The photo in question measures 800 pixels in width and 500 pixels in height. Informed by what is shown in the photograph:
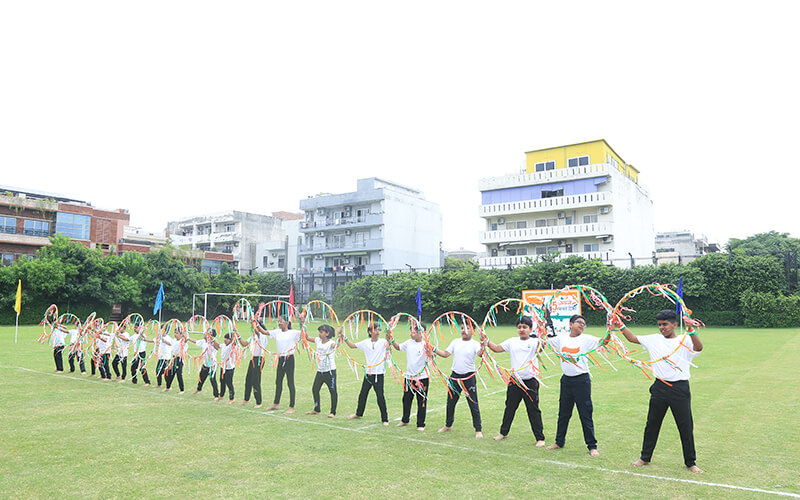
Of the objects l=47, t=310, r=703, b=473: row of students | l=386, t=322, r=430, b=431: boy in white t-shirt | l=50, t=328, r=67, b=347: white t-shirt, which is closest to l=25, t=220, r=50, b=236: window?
l=50, t=328, r=67, b=347: white t-shirt

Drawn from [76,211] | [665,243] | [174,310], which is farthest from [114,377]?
[665,243]

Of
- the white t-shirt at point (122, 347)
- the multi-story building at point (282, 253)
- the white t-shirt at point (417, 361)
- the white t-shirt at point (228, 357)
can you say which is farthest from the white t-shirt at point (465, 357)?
the multi-story building at point (282, 253)

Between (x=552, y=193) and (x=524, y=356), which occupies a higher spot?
(x=552, y=193)

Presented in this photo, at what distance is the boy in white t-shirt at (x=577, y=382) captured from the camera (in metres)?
8.35

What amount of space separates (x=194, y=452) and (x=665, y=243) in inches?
3281

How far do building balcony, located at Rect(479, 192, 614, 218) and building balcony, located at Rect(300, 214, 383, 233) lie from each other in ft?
40.7

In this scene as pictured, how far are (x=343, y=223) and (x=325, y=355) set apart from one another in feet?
167

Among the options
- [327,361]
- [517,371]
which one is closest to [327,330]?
[327,361]

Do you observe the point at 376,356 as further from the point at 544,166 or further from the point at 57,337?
the point at 544,166

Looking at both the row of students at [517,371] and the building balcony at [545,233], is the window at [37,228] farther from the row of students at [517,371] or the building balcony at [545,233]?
the row of students at [517,371]

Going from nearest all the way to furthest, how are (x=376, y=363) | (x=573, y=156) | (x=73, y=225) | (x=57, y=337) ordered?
(x=376, y=363) < (x=57, y=337) < (x=573, y=156) < (x=73, y=225)

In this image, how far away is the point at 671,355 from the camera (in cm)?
755

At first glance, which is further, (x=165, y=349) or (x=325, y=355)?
(x=165, y=349)

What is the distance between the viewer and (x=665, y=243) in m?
80.6
